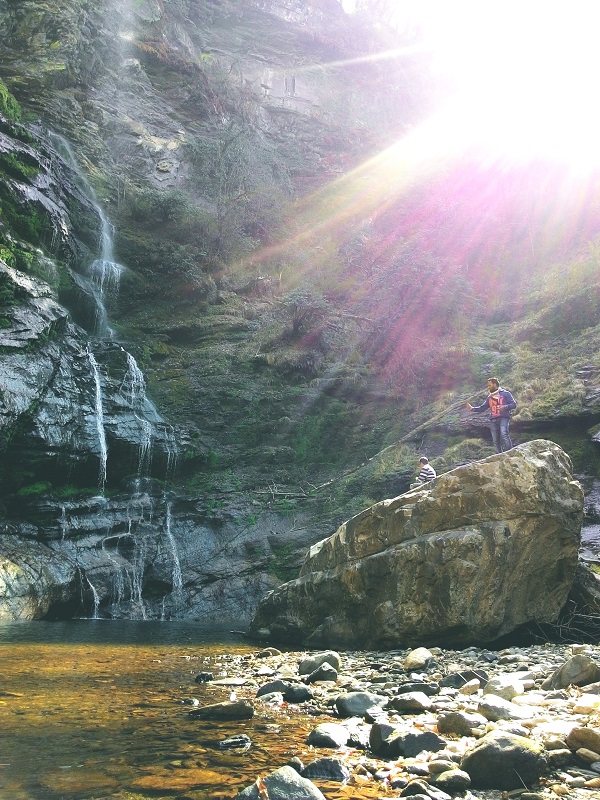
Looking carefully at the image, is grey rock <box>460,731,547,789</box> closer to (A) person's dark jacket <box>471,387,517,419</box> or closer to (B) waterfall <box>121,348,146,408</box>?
(A) person's dark jacket <box>471,387,517,419</box>

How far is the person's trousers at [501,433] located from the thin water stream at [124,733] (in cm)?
691

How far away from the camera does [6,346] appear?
18156mm

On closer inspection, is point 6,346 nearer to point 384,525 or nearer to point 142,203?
point 384,525

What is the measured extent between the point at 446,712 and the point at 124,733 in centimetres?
260

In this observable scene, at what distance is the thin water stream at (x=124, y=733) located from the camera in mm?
3549

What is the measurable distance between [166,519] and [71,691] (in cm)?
1396

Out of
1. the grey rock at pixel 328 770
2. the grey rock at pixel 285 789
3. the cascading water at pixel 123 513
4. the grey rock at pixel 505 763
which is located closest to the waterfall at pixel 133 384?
the cascading water at pixel 123 513

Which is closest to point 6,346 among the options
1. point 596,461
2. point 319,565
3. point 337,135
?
point 319,565

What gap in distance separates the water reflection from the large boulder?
260cm

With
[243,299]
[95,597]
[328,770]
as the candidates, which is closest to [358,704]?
[328,770]

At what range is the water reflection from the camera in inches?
140

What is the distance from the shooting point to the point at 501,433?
11.9 m

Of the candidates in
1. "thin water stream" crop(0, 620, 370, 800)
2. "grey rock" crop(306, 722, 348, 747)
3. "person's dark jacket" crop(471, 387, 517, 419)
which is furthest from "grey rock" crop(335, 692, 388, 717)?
"person's dark jacket" crop(471, 387, 517, 419)

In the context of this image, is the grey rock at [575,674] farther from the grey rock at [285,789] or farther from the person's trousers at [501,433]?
the person's trousers at [501,433]
